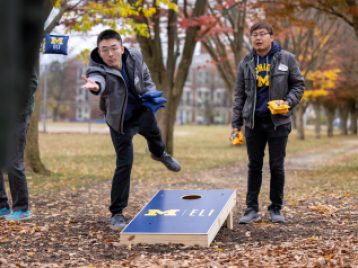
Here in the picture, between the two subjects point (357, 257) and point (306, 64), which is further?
point (306, 64)

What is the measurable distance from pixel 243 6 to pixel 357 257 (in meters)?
14.3

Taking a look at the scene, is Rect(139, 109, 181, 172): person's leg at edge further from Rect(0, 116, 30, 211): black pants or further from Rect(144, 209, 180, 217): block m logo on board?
Rect(0, 116, 30, 211): black pants

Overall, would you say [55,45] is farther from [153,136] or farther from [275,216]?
[275,216]

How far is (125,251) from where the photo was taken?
4.09 metres

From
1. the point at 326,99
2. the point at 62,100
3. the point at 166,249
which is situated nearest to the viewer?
the point at 166,249

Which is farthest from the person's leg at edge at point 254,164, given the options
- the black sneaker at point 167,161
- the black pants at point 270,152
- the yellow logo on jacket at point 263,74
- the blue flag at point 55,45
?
the blue flag at point 55,45

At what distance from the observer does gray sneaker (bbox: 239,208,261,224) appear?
207 inches

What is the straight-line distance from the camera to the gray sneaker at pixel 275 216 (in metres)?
5.25

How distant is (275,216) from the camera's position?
5297 millimetres

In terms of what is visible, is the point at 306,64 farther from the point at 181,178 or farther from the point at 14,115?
the point at 14,115

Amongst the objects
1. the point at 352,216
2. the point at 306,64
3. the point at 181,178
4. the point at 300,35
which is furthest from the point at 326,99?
the point at 352,216

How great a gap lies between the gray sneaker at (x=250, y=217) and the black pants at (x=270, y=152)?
0.15 feet

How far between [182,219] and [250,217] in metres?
1.15

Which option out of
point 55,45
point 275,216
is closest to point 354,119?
point 55,45
